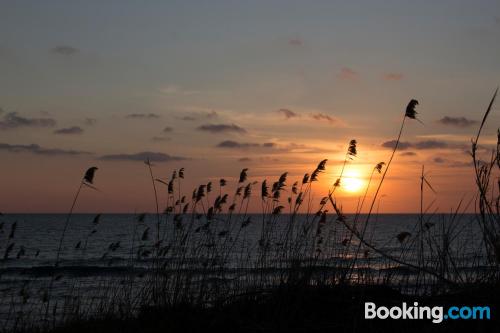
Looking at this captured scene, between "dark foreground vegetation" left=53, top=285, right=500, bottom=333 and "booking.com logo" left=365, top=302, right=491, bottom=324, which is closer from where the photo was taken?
"booking.com logo" left=365, top=302, right=491, bottom=324

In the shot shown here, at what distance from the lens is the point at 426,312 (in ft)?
15.0

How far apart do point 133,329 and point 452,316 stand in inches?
116

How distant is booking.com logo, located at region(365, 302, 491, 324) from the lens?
14.3 feet

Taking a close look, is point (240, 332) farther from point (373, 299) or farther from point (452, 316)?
point (452, 316)

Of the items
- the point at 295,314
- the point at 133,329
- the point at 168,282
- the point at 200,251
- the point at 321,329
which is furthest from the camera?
the point at 200,251

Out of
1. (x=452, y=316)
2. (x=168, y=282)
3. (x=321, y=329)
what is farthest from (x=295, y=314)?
(x=168, y=282)

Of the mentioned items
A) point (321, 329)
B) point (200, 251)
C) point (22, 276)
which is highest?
point (200, 251)

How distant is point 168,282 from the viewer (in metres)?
7.10

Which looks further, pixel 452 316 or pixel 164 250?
pixel 164 250

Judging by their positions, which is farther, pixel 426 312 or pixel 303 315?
pixel 303 315

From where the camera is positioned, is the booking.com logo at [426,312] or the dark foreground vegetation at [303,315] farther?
the dark foreground vegetation at [303,315]

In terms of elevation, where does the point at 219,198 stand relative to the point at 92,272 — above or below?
above

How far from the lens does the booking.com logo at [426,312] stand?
172 inches

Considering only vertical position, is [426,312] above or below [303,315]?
above
